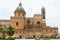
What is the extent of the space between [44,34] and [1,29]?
36.9ft

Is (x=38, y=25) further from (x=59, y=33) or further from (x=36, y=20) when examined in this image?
(x=59, y=33)

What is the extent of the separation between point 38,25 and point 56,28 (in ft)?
15.7

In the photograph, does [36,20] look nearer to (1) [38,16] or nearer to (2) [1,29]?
(1) [38,16]

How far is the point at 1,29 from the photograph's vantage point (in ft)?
209

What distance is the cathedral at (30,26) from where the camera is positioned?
2463 inches

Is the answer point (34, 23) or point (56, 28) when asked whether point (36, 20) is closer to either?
point (34, 23)

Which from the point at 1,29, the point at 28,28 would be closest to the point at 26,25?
the point at 28,28

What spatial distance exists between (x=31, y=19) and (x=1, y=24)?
8286 mm

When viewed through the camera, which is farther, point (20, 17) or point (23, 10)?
point (23, 10)

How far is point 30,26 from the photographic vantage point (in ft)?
210

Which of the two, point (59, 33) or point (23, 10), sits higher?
point (23, 10)

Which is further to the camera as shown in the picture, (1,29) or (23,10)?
(23,10)

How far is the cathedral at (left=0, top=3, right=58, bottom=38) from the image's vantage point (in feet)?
205

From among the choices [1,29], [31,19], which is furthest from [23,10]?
[1,29]
